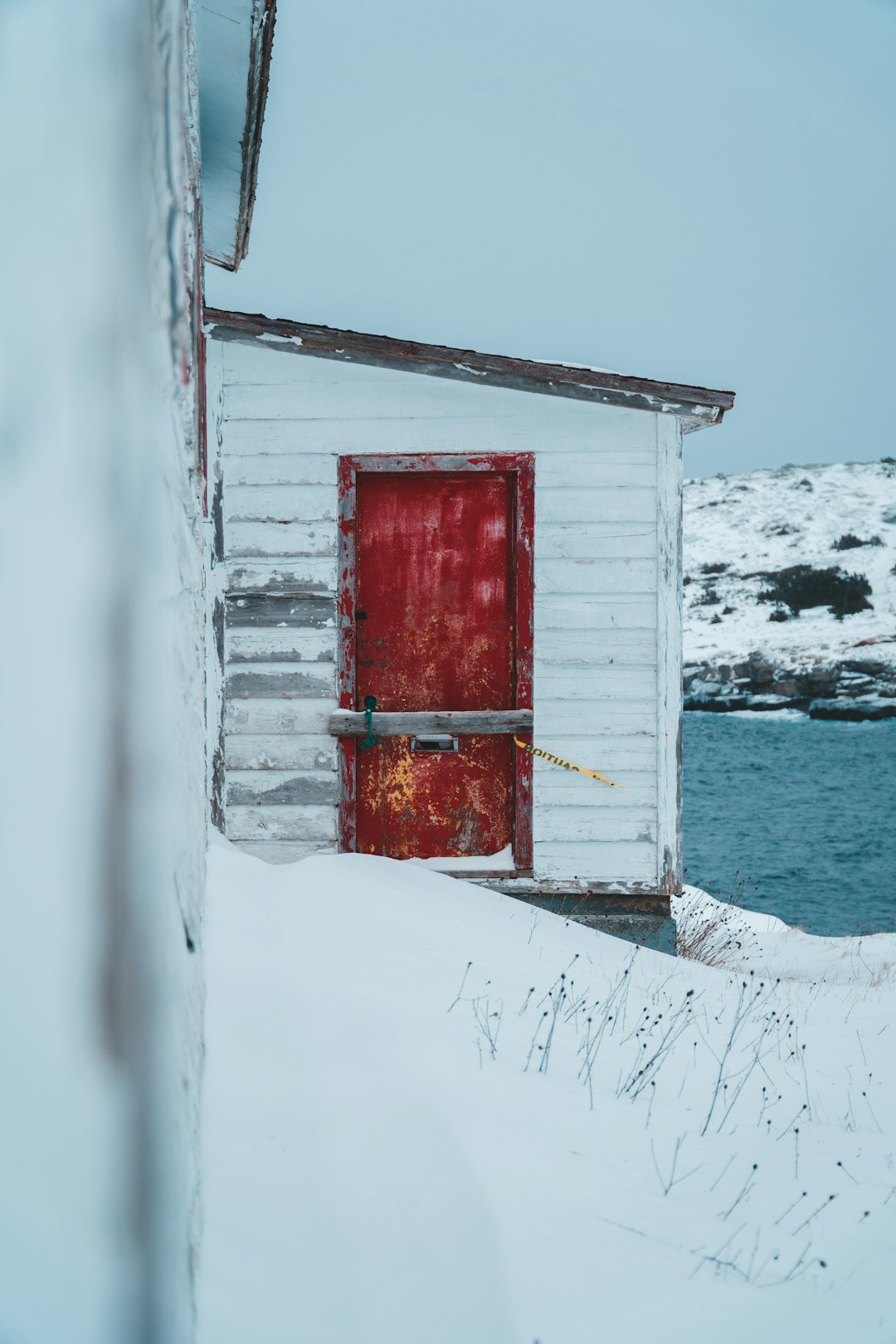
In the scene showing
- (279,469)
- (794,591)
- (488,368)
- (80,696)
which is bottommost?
(80,696)

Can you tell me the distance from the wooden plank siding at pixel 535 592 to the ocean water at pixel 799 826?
6814 mm

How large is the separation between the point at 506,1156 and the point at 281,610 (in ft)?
14.1

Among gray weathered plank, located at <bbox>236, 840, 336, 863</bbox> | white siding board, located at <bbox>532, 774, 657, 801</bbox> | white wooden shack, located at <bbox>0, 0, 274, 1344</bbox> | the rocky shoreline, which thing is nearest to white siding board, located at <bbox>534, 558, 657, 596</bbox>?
white siding board, located at <bbox>532, 774, 657, 801</bbox>

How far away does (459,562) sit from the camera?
6.10 m

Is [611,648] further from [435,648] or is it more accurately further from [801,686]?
[801,686]

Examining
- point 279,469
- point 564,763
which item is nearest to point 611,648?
point 564,763

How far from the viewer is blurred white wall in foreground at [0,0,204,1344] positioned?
0.80 metres

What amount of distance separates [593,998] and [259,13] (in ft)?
15.1

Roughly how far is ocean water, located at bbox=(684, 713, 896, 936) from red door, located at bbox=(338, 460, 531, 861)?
7.06 meters

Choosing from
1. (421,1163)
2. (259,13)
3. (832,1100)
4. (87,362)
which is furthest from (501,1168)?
(259,13)

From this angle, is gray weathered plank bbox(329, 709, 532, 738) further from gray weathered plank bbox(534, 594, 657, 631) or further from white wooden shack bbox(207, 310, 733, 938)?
gray weathered plank bbox(534, 594, 657, 631)

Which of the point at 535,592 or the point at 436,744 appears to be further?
the point at 436,744

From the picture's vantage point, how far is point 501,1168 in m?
2.21

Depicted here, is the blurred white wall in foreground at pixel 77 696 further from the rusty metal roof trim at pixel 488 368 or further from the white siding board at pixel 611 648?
the white siding board at pixel 611 648
